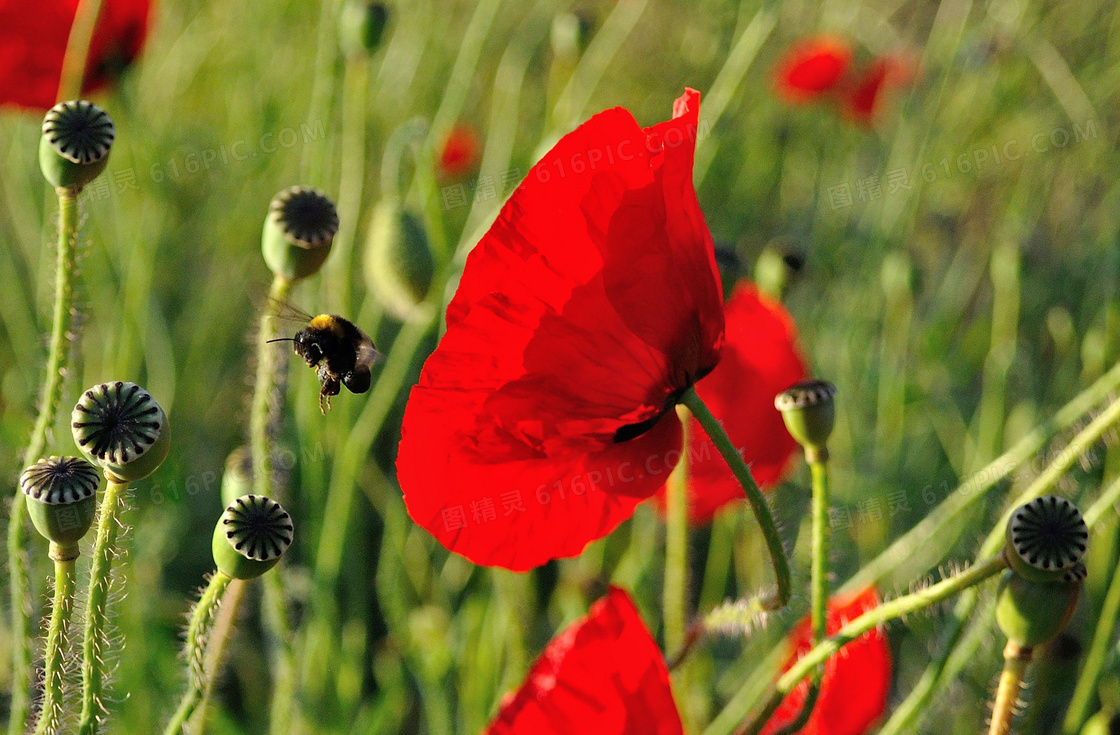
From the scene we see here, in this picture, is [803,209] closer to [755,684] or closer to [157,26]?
[157,26]

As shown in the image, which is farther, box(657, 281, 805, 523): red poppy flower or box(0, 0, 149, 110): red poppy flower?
box(0, 0, 149, 110): red poppy flower

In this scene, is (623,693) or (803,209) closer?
(623,693)

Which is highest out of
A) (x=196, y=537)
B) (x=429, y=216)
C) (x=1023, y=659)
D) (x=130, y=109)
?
(x=130, y=109)

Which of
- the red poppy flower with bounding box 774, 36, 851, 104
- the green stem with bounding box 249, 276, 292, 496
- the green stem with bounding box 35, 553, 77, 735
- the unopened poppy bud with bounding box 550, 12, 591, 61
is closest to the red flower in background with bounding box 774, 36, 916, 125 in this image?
the red poppy flower with bounding box 774, 36, 851, 104

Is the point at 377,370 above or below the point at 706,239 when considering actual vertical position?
above

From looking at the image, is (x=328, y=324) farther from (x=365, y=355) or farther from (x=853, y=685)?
(x=853, y=685)

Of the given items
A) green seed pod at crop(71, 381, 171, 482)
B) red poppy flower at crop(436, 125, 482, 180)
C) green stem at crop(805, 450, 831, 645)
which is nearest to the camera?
green seed pod at crop(71, 381, 171, 482)

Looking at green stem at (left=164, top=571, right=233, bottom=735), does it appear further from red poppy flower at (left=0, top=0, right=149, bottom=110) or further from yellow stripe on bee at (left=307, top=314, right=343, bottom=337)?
red poppy flower at (left=0, top=0, right=149, bottom=110)

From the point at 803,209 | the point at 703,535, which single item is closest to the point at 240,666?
the point at 703,535

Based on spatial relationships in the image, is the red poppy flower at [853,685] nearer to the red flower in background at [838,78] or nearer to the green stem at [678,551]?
the green stem at [678,551]
